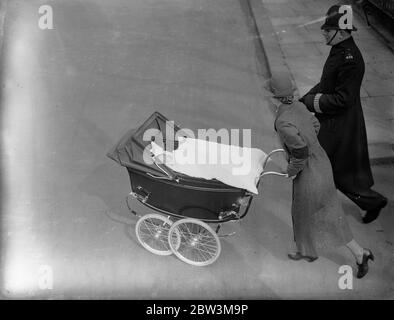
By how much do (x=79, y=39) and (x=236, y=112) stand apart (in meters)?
3.18

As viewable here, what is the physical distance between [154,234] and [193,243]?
0.44 m

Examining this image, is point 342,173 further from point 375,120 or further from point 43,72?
point 43,72

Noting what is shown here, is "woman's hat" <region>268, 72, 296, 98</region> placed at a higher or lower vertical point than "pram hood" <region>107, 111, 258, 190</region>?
higher

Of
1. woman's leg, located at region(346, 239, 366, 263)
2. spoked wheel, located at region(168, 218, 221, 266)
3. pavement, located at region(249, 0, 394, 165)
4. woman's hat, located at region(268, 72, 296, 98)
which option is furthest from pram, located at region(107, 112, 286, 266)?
pavement, located at region(249, 0, 394, 165)

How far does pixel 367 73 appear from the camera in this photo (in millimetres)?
7609

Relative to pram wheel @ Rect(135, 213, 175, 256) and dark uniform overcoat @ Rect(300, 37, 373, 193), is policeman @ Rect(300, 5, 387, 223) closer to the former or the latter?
dark uniform overcoat @ Rect(300, 37, 373, 193)

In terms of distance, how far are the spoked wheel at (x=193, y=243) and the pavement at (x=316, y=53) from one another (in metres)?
2.43

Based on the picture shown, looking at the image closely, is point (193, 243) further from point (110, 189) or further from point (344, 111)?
point (344, 111)

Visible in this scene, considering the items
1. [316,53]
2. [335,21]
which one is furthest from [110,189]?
[316,53]

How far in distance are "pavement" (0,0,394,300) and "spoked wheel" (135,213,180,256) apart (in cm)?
10

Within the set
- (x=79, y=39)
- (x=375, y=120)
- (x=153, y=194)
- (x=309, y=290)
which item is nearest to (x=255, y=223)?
(x=309, y=290)

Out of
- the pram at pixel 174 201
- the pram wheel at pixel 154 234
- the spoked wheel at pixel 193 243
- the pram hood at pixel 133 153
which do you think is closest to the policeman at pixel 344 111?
the pram at pixel 174 201

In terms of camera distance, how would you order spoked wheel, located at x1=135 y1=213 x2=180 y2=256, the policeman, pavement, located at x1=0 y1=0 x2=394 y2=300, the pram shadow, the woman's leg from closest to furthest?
the policeman, the woman's leg, pavement, located at x1=0 y1=0 x2=394 y2=300, spoked wheel, located at x1=135 y1=213 x2=180 y2=256, the pram shadow

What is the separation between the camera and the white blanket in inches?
176
